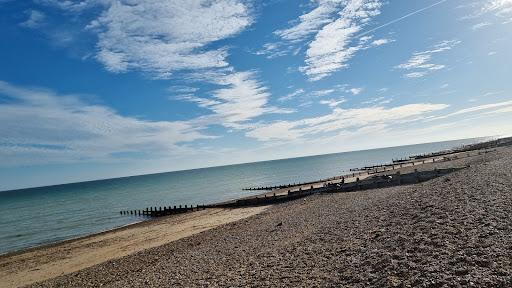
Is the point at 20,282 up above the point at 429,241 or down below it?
below

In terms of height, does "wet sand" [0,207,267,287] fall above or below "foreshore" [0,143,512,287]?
below

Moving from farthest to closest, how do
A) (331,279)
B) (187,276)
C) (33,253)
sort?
(33,253)
(187,276)
(331,279)

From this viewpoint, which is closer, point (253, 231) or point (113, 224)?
point (253, 231)

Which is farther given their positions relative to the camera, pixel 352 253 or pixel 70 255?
pixel 70 255

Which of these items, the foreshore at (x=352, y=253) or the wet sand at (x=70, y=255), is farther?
the wet sand at (x=70, y=255)

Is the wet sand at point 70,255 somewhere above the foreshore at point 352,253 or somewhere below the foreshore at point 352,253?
below

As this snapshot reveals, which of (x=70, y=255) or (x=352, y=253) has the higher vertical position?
(x=352, y=253)

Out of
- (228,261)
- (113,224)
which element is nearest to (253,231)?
(228,261)

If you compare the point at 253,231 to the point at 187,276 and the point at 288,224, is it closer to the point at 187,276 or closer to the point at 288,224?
the point at 288,224

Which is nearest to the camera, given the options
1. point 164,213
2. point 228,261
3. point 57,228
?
point 228,261

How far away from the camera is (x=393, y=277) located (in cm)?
985

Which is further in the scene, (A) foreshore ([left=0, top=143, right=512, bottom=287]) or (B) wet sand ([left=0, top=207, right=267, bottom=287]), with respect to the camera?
(B) wet sand ([left=0, top=207, right=267, bottom=287])

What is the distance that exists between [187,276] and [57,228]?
43.1 meters

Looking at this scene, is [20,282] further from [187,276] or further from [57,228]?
[57,228]
